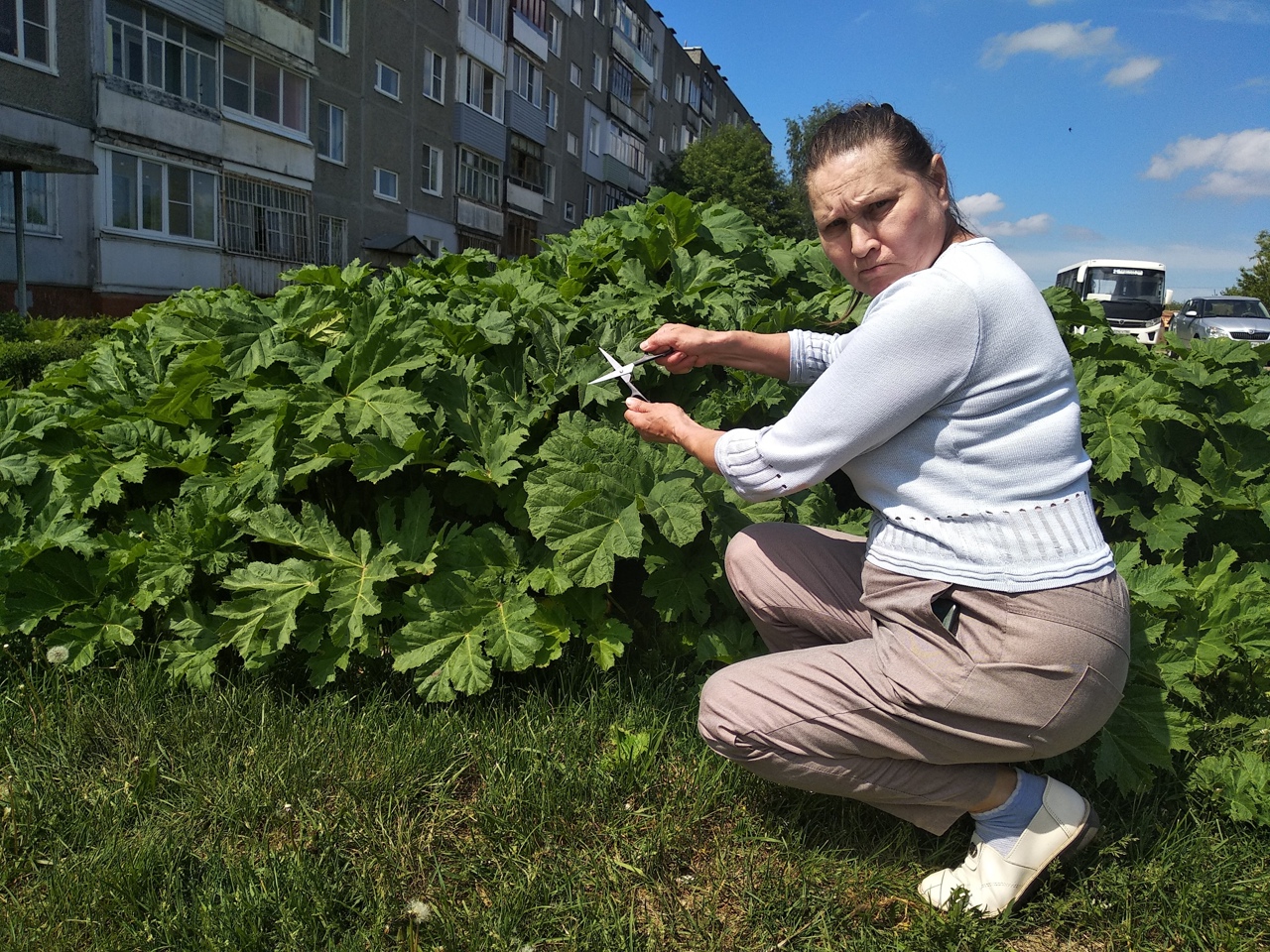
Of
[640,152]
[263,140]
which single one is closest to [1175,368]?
[263,140]

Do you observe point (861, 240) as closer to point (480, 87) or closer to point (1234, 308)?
point (480, 87)

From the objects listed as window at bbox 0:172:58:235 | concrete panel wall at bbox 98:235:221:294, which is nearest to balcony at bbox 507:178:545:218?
concrete panel wall at bbox 98:235:221:294

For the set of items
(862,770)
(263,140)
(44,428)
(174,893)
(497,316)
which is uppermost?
(263,140)

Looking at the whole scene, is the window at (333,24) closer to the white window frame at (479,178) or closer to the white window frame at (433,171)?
the white window frame at (433,171)

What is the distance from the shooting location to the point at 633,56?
52.9 metres

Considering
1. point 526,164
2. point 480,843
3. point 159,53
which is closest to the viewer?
point 480,843

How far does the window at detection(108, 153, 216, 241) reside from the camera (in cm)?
1911

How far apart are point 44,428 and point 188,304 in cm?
78

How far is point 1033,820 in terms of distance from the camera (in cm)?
220

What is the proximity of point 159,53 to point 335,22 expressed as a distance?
7448mm

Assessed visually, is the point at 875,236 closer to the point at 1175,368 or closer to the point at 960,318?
the point at 960,318

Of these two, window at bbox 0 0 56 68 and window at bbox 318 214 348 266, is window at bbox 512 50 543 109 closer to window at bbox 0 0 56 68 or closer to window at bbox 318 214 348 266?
window at bbox 318 214 348 266

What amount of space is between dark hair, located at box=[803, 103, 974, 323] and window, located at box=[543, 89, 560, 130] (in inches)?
1706

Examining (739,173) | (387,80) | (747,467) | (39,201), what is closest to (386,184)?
(387,80)
